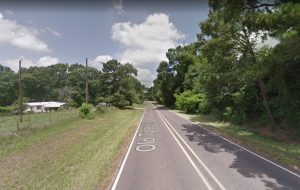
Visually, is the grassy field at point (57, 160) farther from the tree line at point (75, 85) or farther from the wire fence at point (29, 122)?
the tree line at point (75, 85)

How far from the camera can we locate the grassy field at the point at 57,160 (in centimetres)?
925

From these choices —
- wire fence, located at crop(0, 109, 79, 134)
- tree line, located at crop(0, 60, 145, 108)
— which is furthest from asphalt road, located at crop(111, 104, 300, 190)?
tree line, located at crop(0, 60, 145, 108)

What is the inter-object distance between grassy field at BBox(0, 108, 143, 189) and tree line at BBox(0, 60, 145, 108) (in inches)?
1754

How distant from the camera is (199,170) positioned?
10008 mm

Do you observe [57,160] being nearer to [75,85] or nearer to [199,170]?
[199,170]

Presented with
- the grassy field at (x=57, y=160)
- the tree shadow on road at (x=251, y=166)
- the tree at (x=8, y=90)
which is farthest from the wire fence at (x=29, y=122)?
the tree at (x=8, y=90)

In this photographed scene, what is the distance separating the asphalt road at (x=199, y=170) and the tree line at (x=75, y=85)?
49.6 metres

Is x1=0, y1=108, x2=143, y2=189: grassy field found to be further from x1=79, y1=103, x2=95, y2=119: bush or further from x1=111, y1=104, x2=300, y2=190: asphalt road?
x1=79, y1=103, x2=95, y2=119: bush

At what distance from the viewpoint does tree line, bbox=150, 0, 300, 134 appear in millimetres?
10305

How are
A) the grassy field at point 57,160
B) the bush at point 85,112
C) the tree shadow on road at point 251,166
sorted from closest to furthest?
the tree shadow on road at point 251,166 → the grassy field at point 57,160 → the bush at point 85,112

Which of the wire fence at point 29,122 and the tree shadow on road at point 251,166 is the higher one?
the wire fence at point 29,122

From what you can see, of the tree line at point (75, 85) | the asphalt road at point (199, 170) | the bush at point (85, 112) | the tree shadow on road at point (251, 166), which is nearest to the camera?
the asphalt road at point (199, 170)

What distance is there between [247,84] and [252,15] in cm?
1287

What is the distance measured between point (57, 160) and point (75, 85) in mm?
92012
